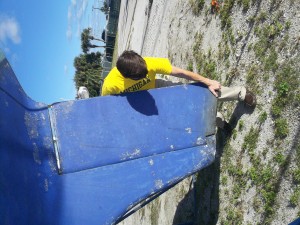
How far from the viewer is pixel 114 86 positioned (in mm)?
4133

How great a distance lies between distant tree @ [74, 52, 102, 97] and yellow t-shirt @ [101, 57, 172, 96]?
30.0 metres

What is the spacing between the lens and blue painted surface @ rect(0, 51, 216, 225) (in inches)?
126

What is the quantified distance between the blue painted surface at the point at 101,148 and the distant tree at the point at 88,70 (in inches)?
1195

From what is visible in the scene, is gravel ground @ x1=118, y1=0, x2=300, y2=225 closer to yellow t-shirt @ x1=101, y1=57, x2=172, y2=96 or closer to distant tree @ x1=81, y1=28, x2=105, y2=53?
yellow t-shirt @ x1=101, y1=57, x2=172, y2=96

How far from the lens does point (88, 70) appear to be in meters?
36.7

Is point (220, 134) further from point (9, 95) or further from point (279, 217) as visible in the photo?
point (9, 95)

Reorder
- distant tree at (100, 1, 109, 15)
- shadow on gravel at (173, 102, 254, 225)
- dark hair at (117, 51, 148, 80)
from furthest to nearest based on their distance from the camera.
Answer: distant tree at (100, 1, 109, 15) < shadow on gravel at (173, 102, 254, 225) < dark hair at (117, 51, 148, 80)

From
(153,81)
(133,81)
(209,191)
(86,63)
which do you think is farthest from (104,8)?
(133,81)

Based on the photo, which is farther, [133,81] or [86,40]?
[86,40]

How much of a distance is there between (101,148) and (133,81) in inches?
34.6

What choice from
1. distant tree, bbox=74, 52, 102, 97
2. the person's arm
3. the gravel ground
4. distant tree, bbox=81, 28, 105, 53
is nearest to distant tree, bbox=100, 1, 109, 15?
distant tree, bbox=81, 28, 105, 53

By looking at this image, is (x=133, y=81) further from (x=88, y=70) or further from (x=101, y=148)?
(x=88, y=70)

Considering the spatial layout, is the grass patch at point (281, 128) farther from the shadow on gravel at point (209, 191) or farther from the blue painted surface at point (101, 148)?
the blue painted surface at point (101, 148)

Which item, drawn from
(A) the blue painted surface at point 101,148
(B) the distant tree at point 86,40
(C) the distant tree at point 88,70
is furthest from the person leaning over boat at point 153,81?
(B) the distant tree at point 86,40
